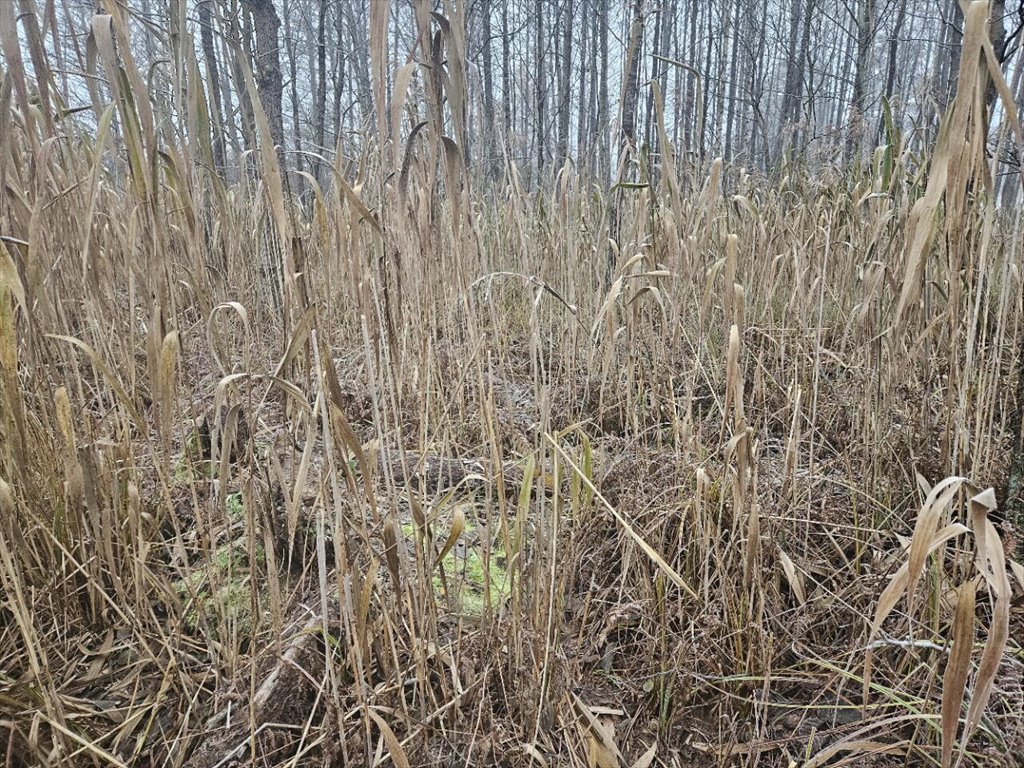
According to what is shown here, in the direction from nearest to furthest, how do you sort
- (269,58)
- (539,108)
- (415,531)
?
1. (415,531)
2. (269,58)
3. (539,108)

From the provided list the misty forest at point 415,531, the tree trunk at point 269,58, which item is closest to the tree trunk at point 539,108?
the tree trunk at point 269,58

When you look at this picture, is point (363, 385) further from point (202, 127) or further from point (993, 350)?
point (993, 350)

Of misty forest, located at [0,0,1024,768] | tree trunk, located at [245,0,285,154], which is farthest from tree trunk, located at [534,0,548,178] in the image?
misty forest, located at [0,0,1024,768]

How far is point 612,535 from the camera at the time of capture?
1211mm

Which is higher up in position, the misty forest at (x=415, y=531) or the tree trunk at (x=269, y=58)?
the tree trunk at (x=269, y=58)

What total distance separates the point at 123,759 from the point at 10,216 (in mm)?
741

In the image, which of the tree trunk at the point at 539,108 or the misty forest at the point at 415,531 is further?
the tree trunk at the point at 539,108

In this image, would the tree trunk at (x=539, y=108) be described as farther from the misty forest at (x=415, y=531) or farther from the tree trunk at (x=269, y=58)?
the misty forest at (x=415, y=531)

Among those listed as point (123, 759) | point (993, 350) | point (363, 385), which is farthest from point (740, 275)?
point (123, 759)

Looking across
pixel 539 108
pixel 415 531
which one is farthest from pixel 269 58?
pixel 415 531

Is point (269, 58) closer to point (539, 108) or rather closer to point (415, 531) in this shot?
point (539, 108)

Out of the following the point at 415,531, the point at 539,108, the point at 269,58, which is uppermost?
the point at 269,58

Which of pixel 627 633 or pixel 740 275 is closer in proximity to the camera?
pixel 627 633

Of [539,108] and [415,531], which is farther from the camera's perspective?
[539,108]
